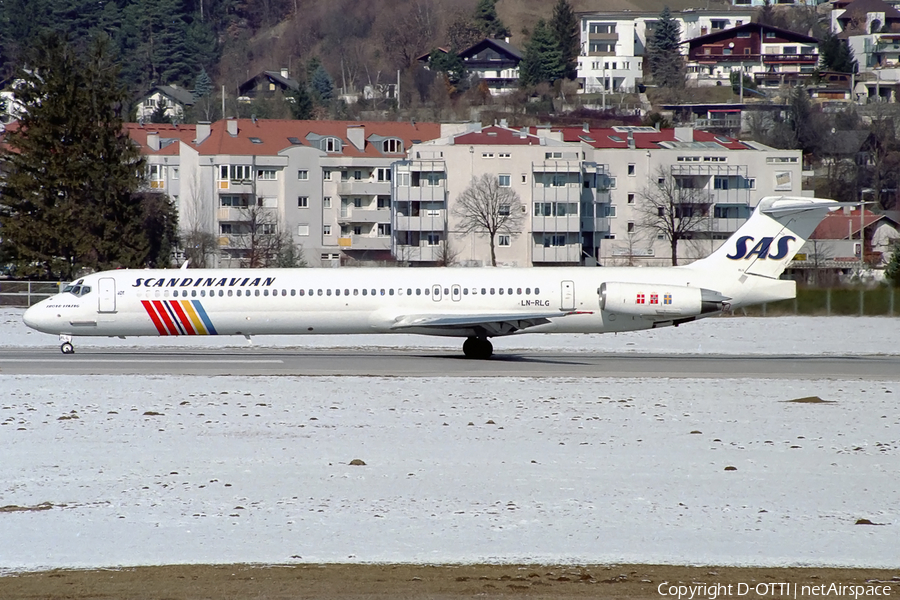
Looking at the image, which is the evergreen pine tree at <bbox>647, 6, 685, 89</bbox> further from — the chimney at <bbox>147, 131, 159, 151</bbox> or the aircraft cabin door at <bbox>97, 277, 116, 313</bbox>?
the aircraft cabin door at <bbox>97, 277, 116, 313</bbox>

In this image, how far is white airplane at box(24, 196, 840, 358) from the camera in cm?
2905

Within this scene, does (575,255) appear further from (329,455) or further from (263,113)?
(329,455)

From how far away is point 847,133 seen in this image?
12350 centimetres

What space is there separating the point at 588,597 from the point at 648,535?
2.07 m

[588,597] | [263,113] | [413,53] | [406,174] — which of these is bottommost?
[588,597]

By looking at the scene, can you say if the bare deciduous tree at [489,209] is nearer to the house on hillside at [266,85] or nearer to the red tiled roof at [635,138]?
the red tiled roof at [635,138]

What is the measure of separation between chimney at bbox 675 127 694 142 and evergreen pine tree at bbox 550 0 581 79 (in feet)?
250

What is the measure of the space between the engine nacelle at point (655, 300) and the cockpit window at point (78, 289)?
13244 millimetres

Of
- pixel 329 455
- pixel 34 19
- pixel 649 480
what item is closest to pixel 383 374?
pixel 329 455

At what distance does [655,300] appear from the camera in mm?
29078

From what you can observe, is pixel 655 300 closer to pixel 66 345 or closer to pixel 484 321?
pixel 484 321

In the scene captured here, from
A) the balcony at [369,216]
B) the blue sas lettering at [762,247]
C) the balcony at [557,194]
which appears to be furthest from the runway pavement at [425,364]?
the balcony at [369,216]

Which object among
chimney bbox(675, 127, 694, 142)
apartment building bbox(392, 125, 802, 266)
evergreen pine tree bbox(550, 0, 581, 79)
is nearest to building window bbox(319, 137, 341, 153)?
apartment building bbox(392, 125, 802, 266)

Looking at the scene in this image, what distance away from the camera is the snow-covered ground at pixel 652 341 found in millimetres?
34156
